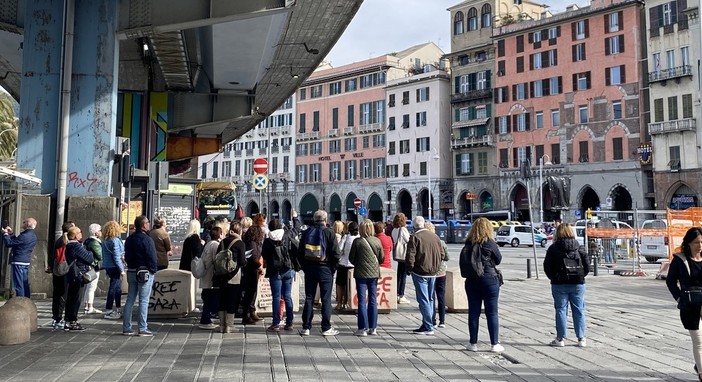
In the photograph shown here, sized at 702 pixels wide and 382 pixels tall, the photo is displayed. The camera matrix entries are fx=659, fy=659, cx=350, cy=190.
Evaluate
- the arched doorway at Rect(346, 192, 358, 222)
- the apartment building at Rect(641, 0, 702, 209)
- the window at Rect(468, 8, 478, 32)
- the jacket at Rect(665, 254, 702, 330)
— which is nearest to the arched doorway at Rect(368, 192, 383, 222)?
the arched doorway at Rect(346, 192, 358, 222)

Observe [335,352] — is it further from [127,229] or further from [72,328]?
[127,229]

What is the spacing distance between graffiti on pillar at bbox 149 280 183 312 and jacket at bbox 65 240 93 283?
1779mm

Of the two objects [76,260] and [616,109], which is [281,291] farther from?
[616,109]

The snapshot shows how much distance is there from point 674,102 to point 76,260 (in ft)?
159

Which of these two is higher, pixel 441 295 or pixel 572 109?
pixel 572 109

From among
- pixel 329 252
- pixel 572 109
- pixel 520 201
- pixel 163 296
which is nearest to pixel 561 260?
pixel 329 252

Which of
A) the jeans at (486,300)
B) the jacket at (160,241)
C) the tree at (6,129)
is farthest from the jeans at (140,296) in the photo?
the tree at (6,129)

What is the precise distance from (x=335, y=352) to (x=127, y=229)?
33.6 feet

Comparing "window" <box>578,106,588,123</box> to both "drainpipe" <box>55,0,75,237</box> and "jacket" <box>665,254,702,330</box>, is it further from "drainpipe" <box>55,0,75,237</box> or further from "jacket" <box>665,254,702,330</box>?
"jacket" <box>665,254,702,330</box>

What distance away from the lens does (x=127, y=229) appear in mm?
16875

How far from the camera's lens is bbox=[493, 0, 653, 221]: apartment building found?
5206 cm

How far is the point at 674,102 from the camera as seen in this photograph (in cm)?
4856

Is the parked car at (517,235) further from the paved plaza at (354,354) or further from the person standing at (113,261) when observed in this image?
the person standing at (113,261)

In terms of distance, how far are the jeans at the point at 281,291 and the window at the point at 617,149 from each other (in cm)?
4785
